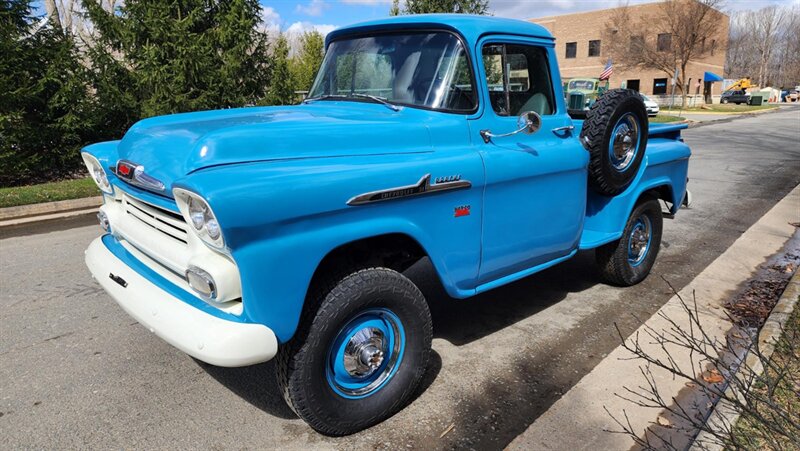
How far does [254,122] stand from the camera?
9.36 ft

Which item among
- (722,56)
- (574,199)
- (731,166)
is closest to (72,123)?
(574,199)

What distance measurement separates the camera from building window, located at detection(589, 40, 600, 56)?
4941cm

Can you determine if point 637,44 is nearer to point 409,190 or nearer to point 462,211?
point 462,211

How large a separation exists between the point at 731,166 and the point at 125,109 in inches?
528

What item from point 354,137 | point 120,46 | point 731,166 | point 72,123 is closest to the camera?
point 354,137

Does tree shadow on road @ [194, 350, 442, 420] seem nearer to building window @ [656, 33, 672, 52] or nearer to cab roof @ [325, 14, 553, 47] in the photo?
cab roof @ [325, 14, 553, 47]

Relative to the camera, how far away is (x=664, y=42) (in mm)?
41531

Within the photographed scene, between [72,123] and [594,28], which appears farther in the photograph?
[594,28]

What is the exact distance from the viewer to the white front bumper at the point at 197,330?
90.6 inches

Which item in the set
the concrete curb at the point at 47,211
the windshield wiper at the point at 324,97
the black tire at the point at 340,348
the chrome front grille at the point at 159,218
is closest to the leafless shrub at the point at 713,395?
the black tire at the point at 340,348

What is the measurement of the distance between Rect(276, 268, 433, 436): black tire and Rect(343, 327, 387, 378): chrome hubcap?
0.15 feet

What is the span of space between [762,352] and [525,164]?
200cm

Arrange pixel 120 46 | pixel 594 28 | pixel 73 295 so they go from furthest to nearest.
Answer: pixel 594 28
pixel 120 46
pixel 73 295

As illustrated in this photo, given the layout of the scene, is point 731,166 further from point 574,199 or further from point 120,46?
point 120,46
